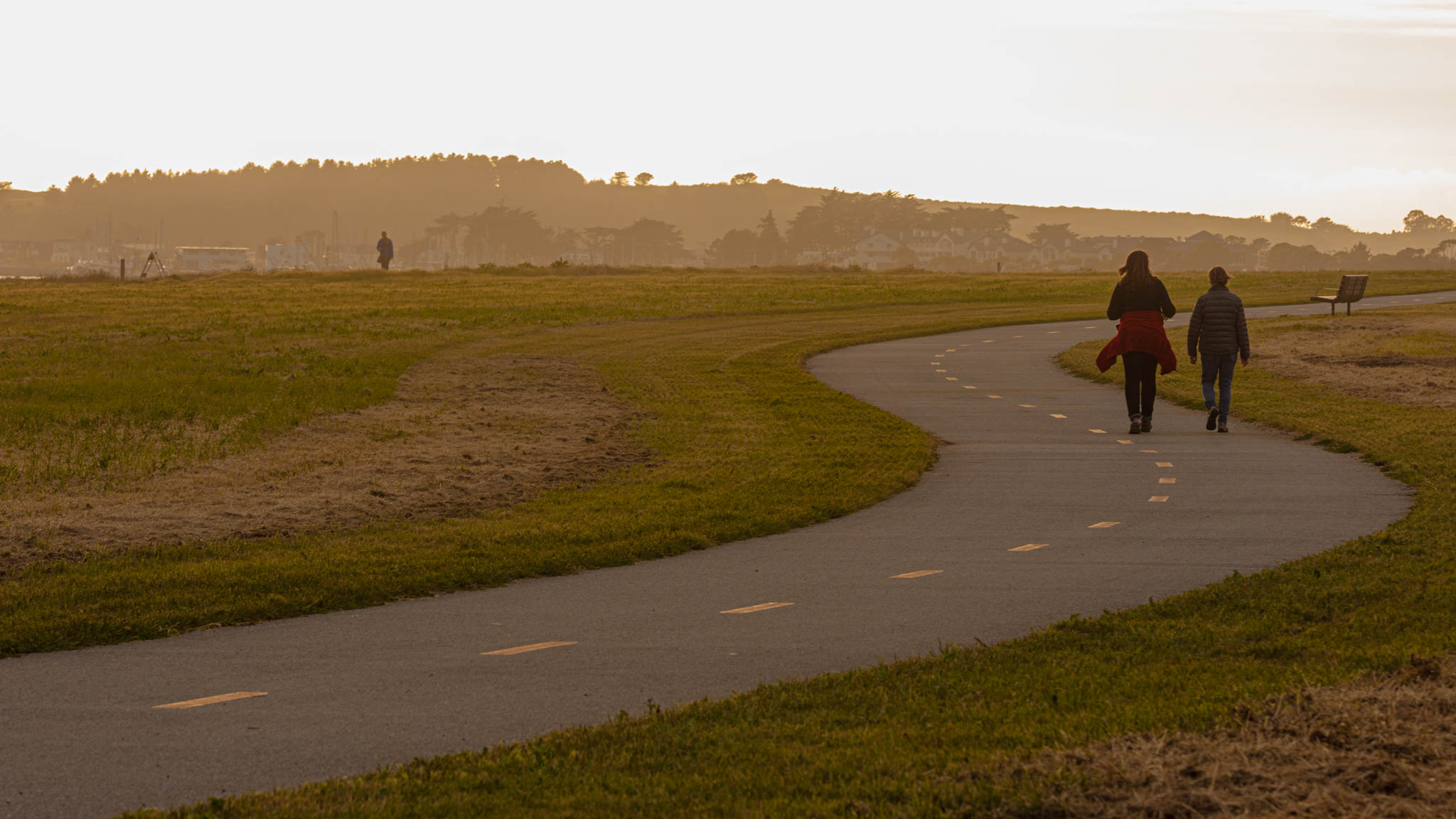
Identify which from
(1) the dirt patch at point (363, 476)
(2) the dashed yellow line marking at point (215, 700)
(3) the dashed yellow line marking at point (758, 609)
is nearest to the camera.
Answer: (2) the dashed yellow line marking at point (215, 700)

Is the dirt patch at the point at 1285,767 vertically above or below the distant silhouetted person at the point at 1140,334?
below

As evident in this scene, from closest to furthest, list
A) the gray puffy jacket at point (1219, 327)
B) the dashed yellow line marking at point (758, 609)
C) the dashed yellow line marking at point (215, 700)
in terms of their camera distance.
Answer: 1. the dashed yellow line marking at point (215, 700)
2. the dashed yellow line marking at point (758, 609)
3. the gray puffy jacket at point (1219, 327)

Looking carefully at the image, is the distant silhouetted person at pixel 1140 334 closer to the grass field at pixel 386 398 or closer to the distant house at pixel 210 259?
the grass field at pixel 386 398

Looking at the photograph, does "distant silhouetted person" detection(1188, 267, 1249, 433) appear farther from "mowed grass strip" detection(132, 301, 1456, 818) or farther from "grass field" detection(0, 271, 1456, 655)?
"mowed grass strip" detection(132, 301, 1456, 818)

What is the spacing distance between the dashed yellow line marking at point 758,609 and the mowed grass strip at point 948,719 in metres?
1.40

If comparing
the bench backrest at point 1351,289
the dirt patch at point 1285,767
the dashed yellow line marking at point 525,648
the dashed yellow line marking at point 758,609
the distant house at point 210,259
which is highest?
the distant house at point 210,259

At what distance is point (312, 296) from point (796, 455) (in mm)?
31612

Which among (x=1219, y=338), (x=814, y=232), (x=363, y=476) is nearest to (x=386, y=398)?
(x=363, y=476)

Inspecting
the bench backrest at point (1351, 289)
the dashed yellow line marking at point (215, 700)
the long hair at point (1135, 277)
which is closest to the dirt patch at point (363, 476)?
the dashed yellow line marking at point (215, 700)

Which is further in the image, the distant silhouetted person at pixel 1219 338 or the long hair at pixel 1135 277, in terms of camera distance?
the distant silhouetted person at pixel 1219 338

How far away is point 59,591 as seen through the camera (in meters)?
7.14

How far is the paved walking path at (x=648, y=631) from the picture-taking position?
4.96m

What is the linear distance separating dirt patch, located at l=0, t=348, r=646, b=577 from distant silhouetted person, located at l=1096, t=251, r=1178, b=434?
575 cm

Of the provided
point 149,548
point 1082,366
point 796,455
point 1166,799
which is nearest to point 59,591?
point 149,548
